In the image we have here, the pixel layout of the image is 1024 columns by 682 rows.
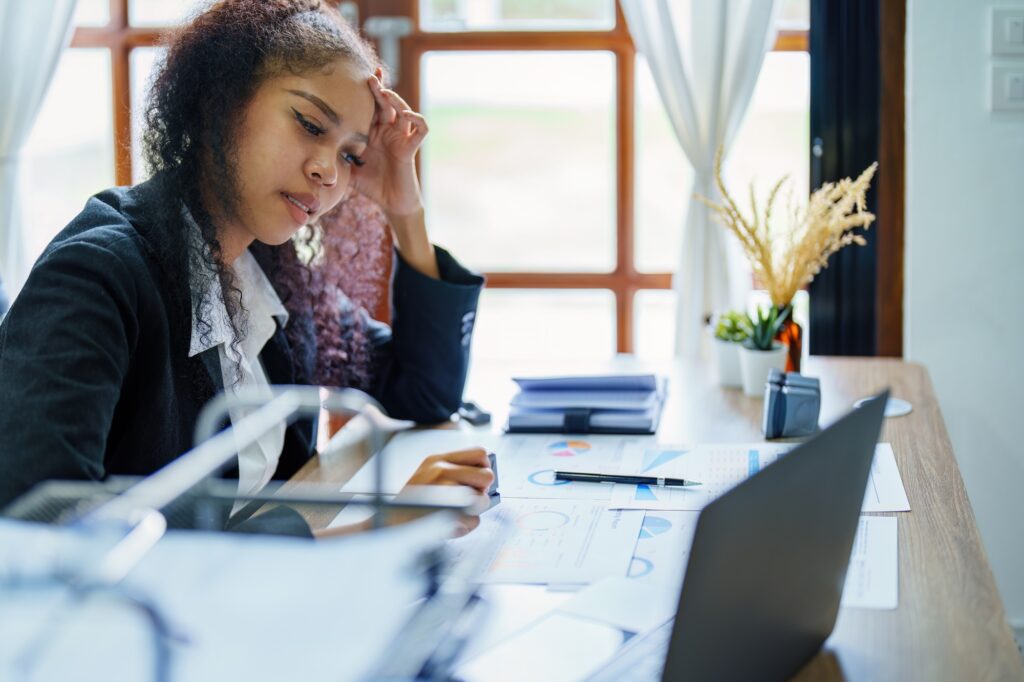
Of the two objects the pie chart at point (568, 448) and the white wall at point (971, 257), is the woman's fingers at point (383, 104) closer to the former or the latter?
the pie chart at point (568, 448)

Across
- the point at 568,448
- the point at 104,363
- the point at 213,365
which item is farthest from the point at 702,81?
the point at 104,363

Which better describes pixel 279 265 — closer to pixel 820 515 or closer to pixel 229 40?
pixel 229 40

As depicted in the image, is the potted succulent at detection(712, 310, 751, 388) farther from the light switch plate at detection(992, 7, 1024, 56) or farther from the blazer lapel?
the light switch plate at detection(992, 7, 1024, 56)

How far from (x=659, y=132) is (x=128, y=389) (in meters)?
1.92

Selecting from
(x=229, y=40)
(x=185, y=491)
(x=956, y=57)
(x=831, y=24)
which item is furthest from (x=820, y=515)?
(x=831, y=24)

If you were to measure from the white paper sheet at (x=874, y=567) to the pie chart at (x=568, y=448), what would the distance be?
425mm

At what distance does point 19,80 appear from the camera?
9.54 feet

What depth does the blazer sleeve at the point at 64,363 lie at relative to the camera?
42.3 inches

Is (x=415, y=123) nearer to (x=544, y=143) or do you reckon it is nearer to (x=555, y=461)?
(x=555, y=461)

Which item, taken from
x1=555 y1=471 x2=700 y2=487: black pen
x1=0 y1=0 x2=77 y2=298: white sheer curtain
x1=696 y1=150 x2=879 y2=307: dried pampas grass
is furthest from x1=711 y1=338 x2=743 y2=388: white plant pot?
x1=0 y1=0 x2=77 y2=298: white sheer curtain

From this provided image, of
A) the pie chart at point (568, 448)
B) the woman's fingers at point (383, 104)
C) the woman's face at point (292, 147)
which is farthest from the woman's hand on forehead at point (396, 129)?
the pie chart at point (568, 448)

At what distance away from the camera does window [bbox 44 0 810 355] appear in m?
2.88

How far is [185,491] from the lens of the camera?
2.74ft

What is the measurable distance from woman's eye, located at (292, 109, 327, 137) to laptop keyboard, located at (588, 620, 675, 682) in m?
0.84
